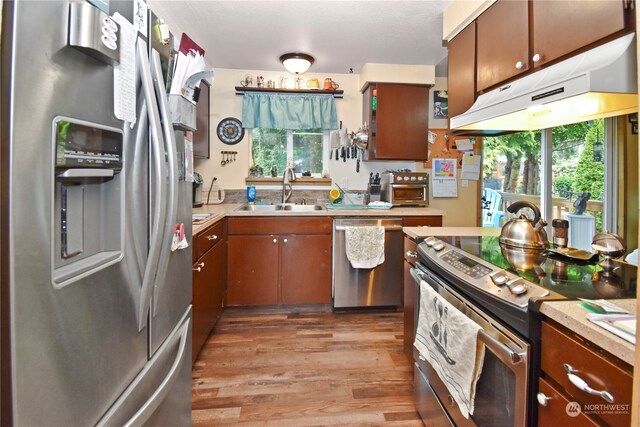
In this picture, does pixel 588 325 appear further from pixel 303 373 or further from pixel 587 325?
pixel 303 373

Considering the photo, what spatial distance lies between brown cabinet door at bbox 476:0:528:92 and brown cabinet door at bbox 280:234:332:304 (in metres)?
1.65

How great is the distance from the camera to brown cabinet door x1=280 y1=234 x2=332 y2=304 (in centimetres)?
271

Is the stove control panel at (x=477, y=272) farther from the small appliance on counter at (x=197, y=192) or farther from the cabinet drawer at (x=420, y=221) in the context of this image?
the small appliance on counter at (x=197, y=192)

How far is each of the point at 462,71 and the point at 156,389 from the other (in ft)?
7.15

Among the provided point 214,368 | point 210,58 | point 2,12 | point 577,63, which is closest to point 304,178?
point 210,58


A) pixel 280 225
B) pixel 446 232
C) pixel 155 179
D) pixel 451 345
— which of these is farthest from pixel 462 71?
pixel 155 179

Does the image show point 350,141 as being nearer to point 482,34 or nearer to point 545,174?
point 482,34

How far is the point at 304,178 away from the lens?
3.34 meters

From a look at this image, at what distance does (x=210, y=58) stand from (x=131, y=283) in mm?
2809

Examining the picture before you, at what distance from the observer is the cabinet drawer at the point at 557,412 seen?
667 millimetres

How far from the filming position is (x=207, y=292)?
2055 millimetres

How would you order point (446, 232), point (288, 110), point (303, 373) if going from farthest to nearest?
point (288, 110) < point (303, 373) < point (446, 232)

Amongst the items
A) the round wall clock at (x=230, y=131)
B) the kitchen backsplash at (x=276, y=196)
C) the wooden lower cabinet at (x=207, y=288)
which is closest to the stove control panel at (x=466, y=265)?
the wooden lower cabinet at (x=207, y=288)

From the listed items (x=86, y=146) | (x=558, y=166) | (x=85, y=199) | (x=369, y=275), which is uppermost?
(x=558, y=166)
